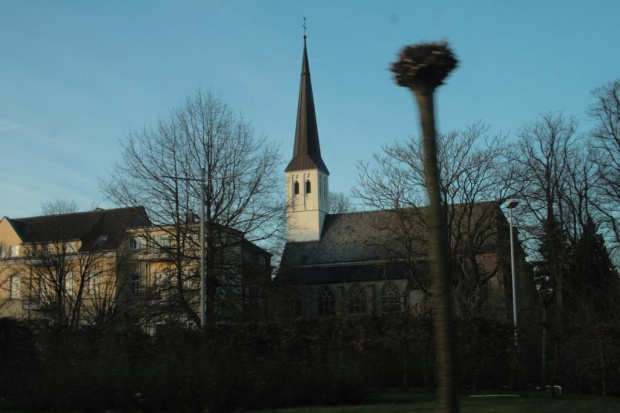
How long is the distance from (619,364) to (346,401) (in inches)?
246

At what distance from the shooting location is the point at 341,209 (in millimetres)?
87688

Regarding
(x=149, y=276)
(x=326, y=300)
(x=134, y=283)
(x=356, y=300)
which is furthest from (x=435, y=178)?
(x=326, y=300)

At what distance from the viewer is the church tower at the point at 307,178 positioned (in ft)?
242

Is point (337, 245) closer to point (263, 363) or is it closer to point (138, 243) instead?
point (138, 243)

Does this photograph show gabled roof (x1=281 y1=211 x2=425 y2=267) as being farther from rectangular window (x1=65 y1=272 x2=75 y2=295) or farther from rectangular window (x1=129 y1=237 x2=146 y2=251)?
rectangular window (x1=65 y1=272 x2=75 y2=295)

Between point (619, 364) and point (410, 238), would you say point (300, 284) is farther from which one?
point (619, 364)

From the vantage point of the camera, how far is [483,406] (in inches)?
428

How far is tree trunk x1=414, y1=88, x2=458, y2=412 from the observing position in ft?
19.6

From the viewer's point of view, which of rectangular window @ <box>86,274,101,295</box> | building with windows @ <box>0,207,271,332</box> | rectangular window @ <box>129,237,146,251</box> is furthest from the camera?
rectangular window @ <box>86,274,101,295</box>

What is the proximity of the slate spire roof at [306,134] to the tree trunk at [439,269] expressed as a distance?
216 ft

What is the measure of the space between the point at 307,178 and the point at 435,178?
6903 cm

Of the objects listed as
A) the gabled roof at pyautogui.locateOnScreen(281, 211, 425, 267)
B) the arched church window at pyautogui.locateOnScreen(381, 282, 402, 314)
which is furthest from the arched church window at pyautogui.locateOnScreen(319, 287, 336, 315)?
the arched church window at pyautogui.locateOnScreen(381, 282, 402, 314)

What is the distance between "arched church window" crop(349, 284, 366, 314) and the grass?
5146 centimetres

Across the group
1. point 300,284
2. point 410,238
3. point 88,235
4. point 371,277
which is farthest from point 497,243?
A: point 300,284
